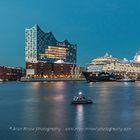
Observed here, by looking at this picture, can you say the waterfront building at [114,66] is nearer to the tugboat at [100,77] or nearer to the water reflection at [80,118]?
the tugboat at [100,77]

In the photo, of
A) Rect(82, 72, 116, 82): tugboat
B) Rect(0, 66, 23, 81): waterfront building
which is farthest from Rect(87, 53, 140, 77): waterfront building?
Rect(0, 66, 23, 81): waterfront building

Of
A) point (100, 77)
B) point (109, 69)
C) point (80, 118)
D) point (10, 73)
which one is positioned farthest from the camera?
point (10, 73)

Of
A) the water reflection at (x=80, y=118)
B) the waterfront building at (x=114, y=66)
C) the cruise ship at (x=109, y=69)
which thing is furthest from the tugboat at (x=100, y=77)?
the water reflection at (x=80, y=118)

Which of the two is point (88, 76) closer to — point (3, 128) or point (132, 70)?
point (132, 70)

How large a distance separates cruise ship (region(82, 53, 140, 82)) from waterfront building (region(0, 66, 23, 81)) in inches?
1487

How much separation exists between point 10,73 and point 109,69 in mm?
49272

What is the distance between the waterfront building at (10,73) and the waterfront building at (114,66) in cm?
3847

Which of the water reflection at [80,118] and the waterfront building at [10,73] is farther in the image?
the waterfront building at [10,73]

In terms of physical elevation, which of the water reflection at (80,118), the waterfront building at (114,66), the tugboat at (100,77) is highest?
the waterfront building at (114,66)

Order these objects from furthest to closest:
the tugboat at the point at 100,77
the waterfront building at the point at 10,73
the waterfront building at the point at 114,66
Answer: the waterfront building at the point at 10,73, the waterfront building at the point at 114,66, the tugboat at the point at 100,77

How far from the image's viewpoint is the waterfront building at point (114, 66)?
16075 centimetres

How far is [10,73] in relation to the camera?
189 meters

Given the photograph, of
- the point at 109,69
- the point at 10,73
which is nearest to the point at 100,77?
the point at 109,69

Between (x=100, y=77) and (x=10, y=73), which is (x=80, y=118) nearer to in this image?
(x=100, y=77)
